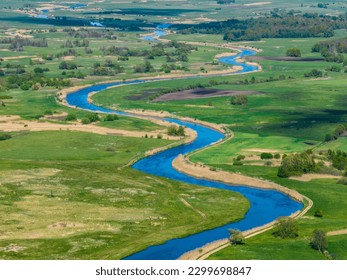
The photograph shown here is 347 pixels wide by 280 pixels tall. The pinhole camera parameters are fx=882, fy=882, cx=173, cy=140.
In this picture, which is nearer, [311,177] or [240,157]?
[311,177]

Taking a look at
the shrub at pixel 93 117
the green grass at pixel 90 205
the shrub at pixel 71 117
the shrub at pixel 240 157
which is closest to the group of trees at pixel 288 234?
the green grass at pixel 90 205

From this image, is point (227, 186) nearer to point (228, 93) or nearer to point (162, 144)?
point (162, 144)

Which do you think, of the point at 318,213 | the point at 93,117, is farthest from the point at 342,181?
the point at 93,117

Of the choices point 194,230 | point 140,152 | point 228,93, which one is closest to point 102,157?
point 140,152

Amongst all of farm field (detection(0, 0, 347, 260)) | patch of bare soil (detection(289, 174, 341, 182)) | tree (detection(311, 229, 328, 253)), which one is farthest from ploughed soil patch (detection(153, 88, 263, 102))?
tree (detection(311, 229, 328, 253))

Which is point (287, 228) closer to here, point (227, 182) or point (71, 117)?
point (227, 182)

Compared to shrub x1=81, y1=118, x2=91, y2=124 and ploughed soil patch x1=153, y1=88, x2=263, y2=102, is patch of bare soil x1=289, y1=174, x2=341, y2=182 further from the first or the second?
ploughed soil patch x1=153, y1=88, x2=263, y2=102
